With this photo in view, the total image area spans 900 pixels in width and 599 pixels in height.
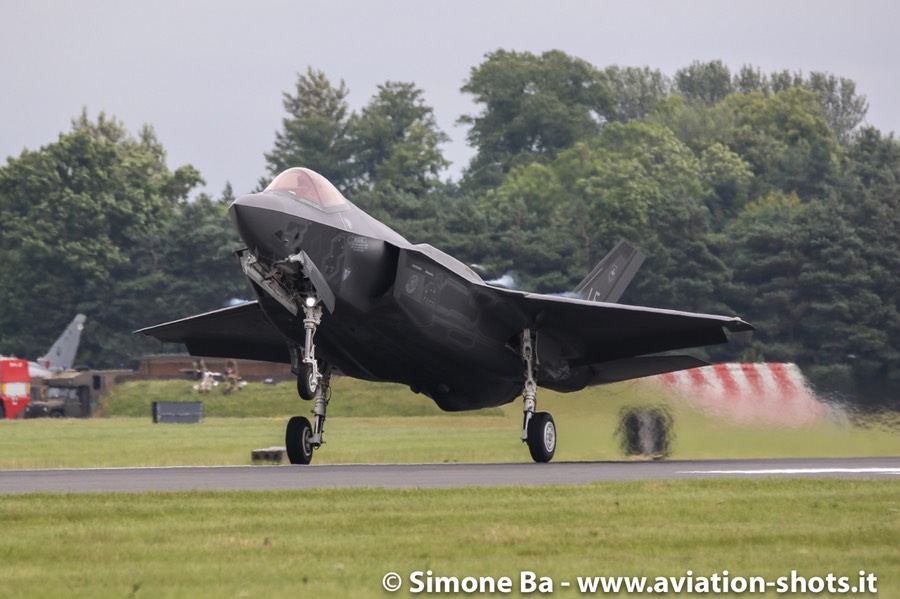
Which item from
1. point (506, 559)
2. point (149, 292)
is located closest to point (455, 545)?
point (506, 559)

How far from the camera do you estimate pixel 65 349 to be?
227 ft

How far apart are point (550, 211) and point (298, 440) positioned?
258 ft

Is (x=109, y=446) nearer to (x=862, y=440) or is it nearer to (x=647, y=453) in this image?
(x=647, y=453)

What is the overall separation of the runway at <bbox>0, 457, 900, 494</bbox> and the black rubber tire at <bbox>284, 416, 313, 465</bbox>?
48.0 inches

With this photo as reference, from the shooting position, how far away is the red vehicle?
2324 inches

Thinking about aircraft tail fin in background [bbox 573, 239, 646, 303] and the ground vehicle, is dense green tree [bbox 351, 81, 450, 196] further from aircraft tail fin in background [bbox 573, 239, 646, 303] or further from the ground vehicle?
aircraft tail fin in background [bbox 573, 239, 646, 303]

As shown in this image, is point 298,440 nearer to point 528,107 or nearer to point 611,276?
point 611,276

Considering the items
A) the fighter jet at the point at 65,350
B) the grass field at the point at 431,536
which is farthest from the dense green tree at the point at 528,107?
the grass field at the point at 431,536

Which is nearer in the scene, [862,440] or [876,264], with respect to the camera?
[862,440]

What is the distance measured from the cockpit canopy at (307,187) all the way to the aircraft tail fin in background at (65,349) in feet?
167

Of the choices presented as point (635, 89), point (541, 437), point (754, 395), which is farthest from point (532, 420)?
point (635, 89)

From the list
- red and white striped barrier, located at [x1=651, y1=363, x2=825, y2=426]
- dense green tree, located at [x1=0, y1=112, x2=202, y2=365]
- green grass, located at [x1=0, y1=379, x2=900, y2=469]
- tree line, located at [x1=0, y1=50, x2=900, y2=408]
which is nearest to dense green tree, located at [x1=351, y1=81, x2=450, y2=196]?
tree line, located at [x1=0, y1=50, x2=900, y2=408]

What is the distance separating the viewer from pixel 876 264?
5834cm

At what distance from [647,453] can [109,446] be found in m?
14.5
